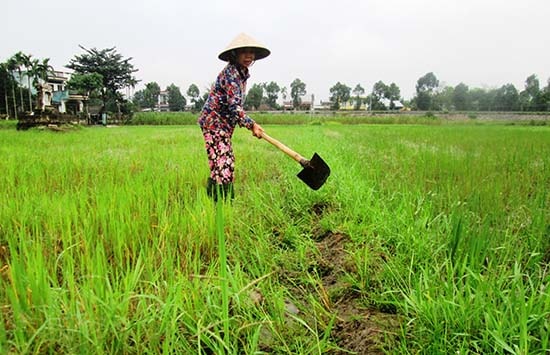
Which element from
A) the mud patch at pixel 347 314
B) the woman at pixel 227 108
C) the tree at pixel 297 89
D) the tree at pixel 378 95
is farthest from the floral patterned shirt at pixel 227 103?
the tree at pixel 297 89

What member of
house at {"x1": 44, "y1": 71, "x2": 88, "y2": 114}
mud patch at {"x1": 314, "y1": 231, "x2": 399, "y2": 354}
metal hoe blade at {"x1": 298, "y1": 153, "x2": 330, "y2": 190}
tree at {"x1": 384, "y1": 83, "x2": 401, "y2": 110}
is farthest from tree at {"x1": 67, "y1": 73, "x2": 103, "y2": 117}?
tree at {"x1": 384, "y1": 83, "x2": 401, "y2": 110}

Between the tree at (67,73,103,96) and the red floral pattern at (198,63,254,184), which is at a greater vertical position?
the tree at (67,73,103,96)

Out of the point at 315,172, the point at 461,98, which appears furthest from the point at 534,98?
the point at 315,172

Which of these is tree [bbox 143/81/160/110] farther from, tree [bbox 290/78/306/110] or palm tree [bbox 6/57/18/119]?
tree [bbox 290/78/306/110]

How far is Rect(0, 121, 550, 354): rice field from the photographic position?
0.87 metres

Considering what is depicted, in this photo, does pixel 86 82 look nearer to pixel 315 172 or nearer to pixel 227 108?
pixel 227 108

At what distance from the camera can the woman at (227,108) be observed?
97.7 inches

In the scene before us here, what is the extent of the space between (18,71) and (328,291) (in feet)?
122

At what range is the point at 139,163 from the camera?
4.02 m

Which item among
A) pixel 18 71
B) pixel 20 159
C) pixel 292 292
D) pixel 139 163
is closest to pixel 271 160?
pixel 139 163

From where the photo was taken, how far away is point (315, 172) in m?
2.29

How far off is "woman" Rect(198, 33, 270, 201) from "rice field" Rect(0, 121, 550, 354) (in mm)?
342

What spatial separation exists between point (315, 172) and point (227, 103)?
92 cm

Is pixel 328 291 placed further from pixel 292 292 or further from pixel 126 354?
pixel 126 354
